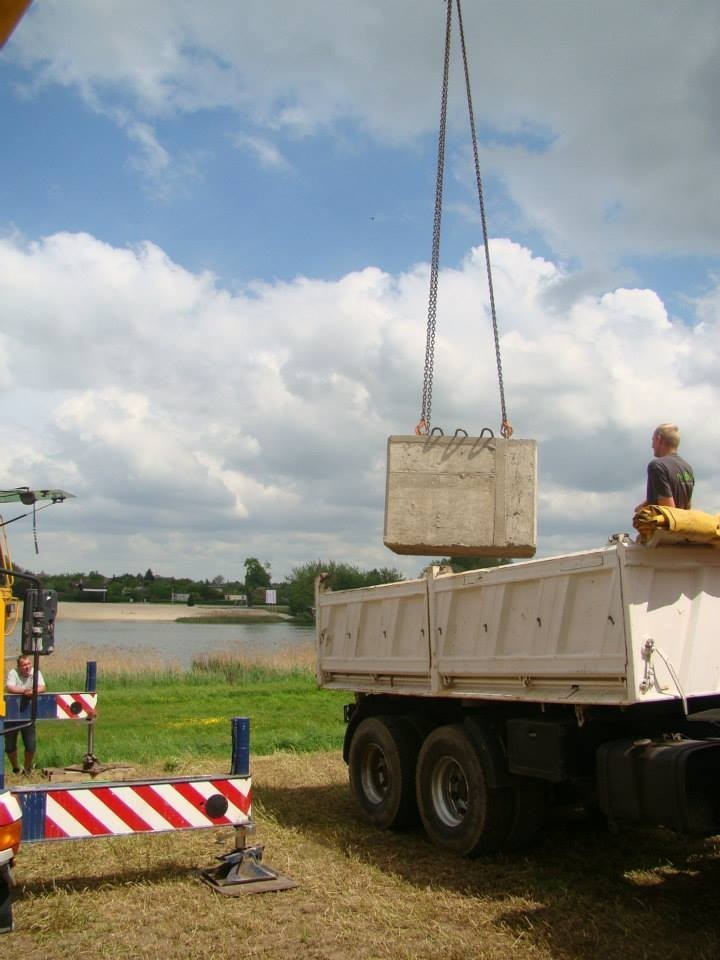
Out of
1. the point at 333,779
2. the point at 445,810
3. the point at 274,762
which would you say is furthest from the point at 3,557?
the point at 445,810

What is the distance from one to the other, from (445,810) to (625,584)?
289 centimetres

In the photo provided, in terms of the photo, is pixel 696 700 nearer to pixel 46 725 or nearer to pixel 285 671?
pixel 46 725

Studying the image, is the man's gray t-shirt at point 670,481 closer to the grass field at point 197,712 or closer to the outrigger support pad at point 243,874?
the outrigger support pad at point 243,874

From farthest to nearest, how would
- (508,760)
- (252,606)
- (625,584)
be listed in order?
(252,606), (508,760), (625,584)

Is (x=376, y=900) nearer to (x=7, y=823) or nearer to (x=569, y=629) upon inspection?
(x=569, y=629)

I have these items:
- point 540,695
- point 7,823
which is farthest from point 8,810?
point 540,695

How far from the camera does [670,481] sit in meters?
6.63

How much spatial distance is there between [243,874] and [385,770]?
249 centimetres

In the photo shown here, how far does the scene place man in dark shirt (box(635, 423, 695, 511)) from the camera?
660 centimetres

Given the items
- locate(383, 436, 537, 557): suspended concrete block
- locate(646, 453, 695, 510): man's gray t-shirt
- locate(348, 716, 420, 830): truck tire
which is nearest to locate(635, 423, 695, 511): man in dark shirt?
locate(646, 453, 695, 510): man's gray t-shirt

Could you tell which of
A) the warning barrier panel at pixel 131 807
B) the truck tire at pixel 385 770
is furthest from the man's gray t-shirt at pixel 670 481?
the warning barrier panel at pixel 131 807

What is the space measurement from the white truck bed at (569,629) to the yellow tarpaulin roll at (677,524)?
0.15 metres

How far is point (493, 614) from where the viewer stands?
7203 mm

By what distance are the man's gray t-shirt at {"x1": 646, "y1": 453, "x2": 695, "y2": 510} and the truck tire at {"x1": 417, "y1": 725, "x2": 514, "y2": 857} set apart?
238 cm
